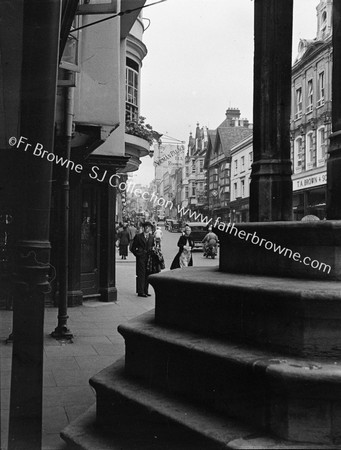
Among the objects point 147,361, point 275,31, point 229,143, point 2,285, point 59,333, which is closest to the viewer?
point 147,361

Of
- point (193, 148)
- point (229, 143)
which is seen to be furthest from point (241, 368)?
point (193, 148)

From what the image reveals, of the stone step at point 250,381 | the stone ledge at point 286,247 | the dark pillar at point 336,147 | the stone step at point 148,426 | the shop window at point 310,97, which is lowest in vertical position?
the stone step at point 148,426

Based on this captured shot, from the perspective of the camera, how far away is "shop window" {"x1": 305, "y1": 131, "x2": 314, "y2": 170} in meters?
29.0

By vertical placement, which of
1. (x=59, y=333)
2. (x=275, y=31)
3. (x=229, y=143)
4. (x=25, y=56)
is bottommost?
Answer: (x=59, y=333)

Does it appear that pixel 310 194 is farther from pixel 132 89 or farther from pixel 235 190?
pixel 235 190

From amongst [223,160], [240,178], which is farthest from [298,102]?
[223,160]

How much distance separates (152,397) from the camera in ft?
11.2

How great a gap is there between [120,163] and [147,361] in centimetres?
864

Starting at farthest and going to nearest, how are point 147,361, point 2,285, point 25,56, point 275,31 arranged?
point 2,285
point 275,31
point 147,361
point 25,56

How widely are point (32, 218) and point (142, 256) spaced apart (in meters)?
10.1

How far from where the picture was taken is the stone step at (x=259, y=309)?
290cm

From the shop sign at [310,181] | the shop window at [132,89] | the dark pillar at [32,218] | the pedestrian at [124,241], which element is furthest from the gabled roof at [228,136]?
the dark pillar at [32,218]

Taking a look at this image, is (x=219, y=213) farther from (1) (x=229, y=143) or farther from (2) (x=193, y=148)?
(2) (x=193, y=148)

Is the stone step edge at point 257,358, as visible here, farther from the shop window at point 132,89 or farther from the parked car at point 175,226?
the parked car at point 175,226
